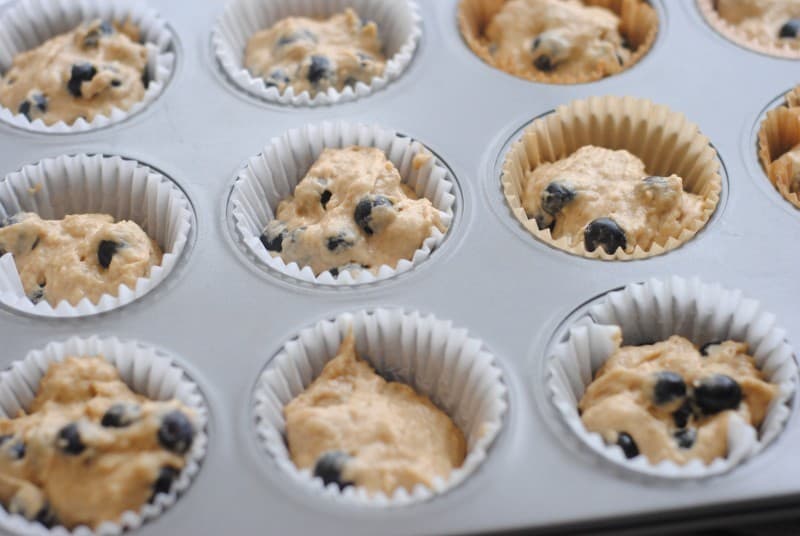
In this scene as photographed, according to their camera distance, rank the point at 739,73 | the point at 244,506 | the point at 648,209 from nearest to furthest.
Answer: the point at 244,506, the point at 648,209, the point at 739,73

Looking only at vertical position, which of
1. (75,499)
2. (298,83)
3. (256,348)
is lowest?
(75,499)

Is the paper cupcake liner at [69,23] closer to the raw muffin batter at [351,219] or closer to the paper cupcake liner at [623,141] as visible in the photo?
the raw muffin batter at [351,219]

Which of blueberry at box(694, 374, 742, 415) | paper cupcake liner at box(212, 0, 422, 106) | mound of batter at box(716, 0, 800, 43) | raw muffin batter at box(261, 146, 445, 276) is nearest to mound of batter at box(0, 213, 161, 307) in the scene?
raw muffin batter at box(261, 146, 445, 276)

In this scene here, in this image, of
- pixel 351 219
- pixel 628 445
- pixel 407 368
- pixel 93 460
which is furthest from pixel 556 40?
pixel 93 460

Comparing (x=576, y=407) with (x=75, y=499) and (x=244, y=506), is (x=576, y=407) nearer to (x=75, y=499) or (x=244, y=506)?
(x=244, y=506)

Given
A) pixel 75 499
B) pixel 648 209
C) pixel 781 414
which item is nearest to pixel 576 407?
pixel 781 414

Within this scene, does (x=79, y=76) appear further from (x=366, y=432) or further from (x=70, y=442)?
(x=366, y=432)
